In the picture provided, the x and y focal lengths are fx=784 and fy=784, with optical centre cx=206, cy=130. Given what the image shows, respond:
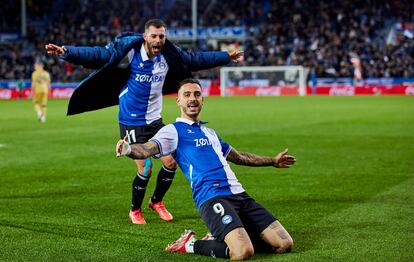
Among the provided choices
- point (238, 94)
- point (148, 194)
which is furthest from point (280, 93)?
point (148, 194)

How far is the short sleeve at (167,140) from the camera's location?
779cm

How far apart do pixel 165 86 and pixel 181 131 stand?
2.07 metres

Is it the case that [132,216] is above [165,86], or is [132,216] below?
below

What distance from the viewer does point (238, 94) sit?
169 feet

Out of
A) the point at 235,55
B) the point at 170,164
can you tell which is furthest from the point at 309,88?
the point at 170,164

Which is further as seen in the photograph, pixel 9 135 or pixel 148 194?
pixel 9 135

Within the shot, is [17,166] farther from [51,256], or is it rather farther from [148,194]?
[51,256]

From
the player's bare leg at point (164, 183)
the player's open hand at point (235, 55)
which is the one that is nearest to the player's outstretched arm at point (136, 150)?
the player's bare leg at point (164, 183)

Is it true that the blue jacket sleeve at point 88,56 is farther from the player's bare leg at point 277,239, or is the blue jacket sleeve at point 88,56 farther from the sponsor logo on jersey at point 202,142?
the player's bare leg at point 277,239

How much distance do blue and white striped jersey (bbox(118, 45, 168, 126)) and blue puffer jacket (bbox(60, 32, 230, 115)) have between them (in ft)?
0.30

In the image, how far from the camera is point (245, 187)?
1248 cm

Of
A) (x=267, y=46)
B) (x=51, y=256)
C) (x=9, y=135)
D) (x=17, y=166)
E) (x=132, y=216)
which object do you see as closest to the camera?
(x=51, y=256)

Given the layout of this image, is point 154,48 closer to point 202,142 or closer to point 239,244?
point 202,142

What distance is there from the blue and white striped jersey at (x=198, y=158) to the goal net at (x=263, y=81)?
138 ft
